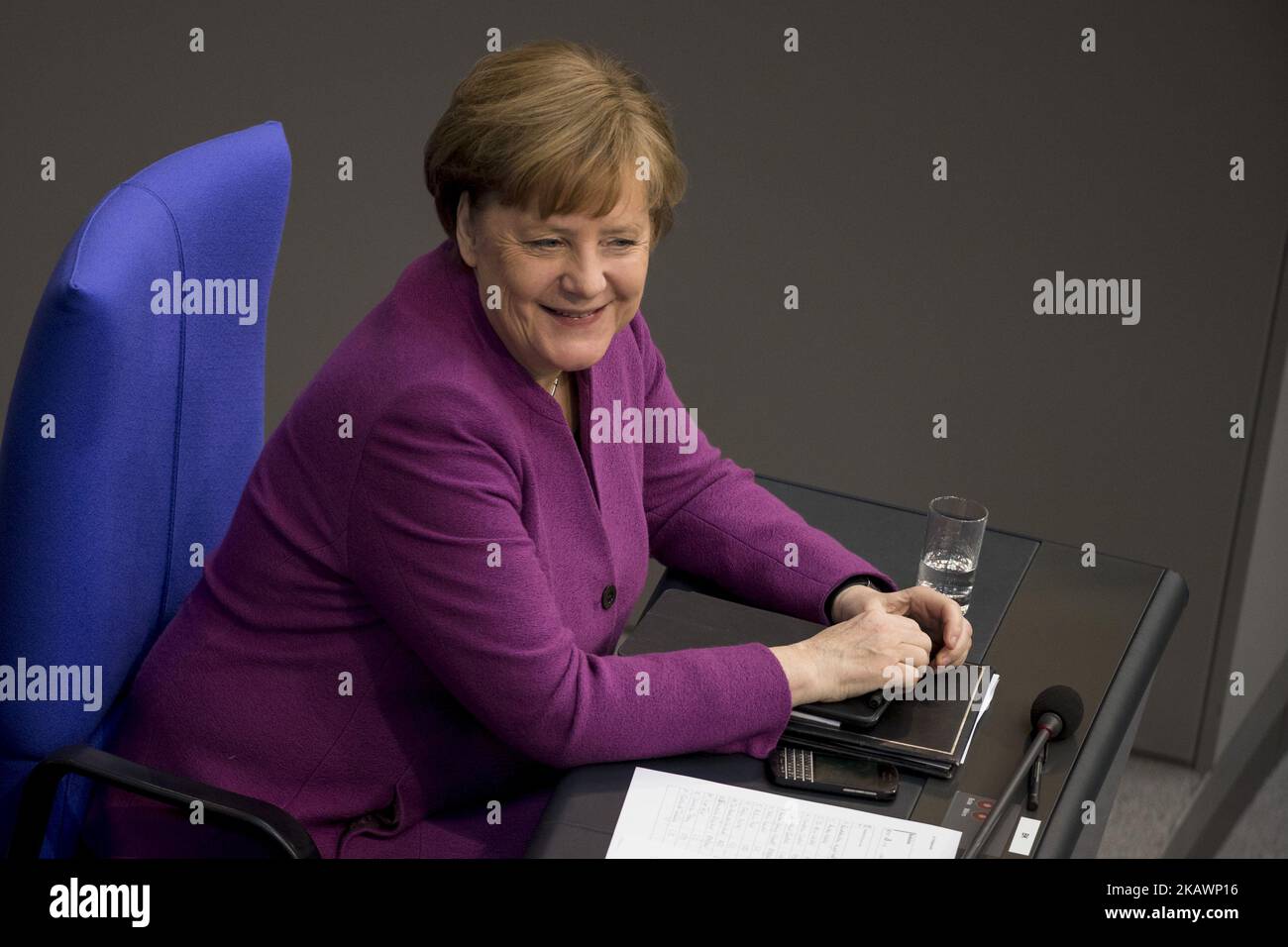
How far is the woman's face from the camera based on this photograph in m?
1.66

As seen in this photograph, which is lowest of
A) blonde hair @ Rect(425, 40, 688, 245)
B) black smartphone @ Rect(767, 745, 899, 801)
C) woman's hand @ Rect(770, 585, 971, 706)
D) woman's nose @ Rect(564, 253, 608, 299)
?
black smartphone @ Rect(767, 745, 899, 801)

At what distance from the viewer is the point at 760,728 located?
1.64 m

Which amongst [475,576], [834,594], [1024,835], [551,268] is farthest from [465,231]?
[1024,835]

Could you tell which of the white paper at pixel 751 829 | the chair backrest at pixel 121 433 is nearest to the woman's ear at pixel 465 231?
the chair backrest at pixel 121 433

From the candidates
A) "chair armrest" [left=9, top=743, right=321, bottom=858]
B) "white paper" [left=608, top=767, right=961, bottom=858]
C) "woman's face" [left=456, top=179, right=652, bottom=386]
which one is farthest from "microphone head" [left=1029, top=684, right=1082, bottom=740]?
"chair armrest" [left=9, top=743, right=321, bottom=858]

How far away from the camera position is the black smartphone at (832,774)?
158 centimetres

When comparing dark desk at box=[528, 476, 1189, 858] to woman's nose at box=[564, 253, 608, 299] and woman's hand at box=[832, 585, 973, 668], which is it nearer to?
woman's hand at box=[832, 585, 973, 668]

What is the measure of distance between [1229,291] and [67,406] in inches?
77.1

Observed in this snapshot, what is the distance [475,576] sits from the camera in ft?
5.23

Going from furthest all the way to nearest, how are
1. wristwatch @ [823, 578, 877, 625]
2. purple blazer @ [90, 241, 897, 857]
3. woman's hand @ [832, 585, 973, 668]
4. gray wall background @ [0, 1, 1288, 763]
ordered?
gray wall background @ [0, 1, 1288, 763] < wristwatch @ [823, 578, 877, 625] < woman's hand @ [832, 585, 973, 668] < purple blazer @ [90, 241, 897, 857]

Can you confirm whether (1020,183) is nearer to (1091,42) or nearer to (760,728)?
(1091,42)

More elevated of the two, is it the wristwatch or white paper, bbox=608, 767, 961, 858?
the wristwatch

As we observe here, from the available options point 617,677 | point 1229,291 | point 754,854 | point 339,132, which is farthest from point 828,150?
point 754,854

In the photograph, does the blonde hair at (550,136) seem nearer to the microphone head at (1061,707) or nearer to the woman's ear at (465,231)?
the woman's ear at (465,231)
